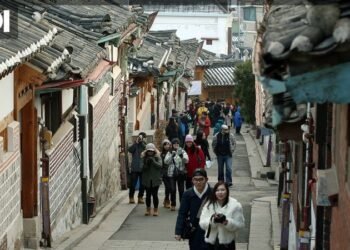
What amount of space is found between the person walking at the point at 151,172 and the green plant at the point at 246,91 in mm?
21654

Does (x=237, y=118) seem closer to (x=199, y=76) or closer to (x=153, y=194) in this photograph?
(x=199, y=76)

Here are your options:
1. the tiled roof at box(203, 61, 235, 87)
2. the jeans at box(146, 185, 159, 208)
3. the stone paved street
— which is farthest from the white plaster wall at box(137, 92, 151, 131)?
the tiled roof at box(203, 61, 235, 87)

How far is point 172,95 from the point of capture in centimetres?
4922

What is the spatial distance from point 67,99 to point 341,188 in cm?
1032

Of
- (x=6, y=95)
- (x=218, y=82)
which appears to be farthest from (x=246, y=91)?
(x=6, y=95)

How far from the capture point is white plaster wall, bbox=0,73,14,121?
37.9ft

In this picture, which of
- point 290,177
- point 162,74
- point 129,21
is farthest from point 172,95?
point 290,177

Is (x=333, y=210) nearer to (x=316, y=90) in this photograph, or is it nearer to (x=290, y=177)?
(x=316, y=90)

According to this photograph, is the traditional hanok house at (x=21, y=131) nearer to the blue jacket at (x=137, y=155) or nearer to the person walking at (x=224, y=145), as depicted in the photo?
the blue jacket at (x=137, y=155)

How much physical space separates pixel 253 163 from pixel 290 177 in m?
15.5

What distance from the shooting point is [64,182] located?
16078 mm

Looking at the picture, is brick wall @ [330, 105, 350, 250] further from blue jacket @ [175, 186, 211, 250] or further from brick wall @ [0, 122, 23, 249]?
brick wall @ [0, 122, 23, 249]

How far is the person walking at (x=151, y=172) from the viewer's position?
1900cm

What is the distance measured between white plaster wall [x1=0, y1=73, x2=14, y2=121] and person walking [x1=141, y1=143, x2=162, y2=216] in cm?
691
